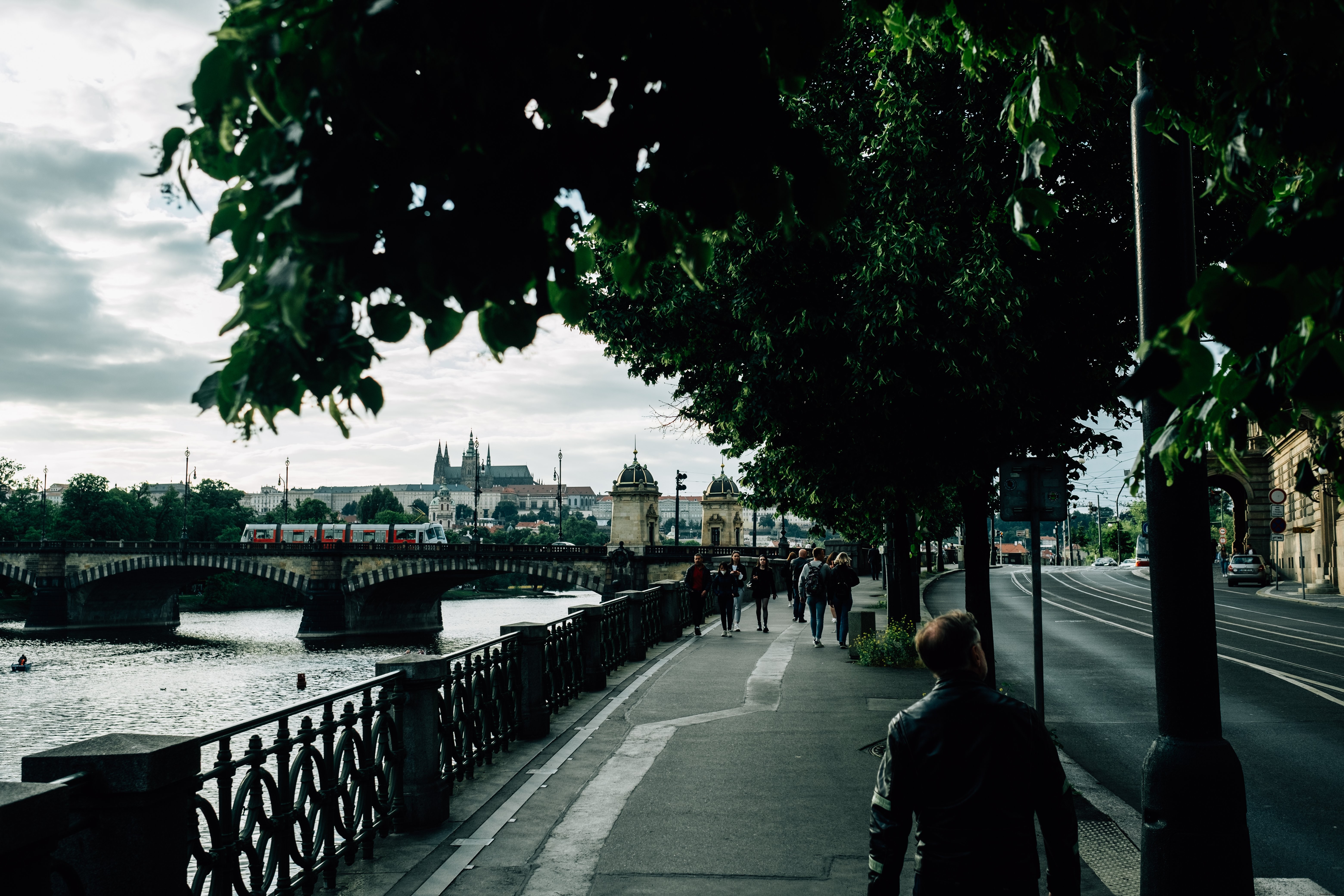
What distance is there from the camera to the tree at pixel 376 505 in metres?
156

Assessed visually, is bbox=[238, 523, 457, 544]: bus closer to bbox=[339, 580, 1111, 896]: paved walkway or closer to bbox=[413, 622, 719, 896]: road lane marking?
bbox=[339, 580, 1111, 896]: paved walkway

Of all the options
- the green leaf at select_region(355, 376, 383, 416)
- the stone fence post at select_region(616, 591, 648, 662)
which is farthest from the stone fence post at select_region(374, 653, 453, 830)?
the stone fence post at select_region(616, 591, 648, 662)

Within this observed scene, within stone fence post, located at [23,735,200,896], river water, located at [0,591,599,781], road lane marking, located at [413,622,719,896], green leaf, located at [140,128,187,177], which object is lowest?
river water, located at [0,591,599,781]

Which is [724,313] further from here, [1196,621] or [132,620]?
[132,620]

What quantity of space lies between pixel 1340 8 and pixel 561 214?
2.09 m

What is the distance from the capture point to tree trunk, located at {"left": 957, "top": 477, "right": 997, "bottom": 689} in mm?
11102

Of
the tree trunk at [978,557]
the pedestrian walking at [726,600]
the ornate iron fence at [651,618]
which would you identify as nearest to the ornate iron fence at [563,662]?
the ornate iron fence at [651,618]

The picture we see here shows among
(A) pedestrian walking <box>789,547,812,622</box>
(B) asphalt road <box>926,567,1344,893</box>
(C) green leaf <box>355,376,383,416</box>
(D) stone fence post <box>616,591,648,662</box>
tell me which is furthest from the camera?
(A) pedestrian walking <box>789,547,812,622</box>

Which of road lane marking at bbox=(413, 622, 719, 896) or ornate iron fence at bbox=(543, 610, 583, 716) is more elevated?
ornate iron fence at bbox=(543, 610, 583, 716)

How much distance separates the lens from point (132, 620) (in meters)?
73.0

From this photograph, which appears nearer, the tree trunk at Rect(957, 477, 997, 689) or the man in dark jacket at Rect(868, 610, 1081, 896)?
the man in dark jacket at Rect(868, 610, 1081, 896)

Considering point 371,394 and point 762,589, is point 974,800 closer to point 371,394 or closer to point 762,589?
point 371,394

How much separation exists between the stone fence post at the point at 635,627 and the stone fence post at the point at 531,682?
19.3ft

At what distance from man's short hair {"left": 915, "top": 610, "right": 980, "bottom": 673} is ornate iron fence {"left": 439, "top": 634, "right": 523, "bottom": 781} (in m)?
4.50
